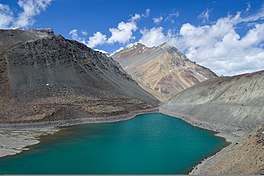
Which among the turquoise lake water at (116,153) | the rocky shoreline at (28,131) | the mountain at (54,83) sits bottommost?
the turquoise lake water at (116,153)

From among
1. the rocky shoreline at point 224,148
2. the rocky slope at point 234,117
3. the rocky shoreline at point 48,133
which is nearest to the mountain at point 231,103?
the rocky slope at point 234,117

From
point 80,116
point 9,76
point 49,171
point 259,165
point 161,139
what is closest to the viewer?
point 259,165

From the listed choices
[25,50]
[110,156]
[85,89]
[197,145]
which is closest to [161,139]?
[197,145]

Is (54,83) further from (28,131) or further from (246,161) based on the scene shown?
(246,161)

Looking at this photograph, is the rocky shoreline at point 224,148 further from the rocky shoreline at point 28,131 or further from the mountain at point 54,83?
the rocky shoreline at point 28,131

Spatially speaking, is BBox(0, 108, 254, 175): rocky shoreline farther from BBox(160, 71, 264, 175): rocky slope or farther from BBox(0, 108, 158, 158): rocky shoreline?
BBox(160, 71, 264, 175): rocky slope

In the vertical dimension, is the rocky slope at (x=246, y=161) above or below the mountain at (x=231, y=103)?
below

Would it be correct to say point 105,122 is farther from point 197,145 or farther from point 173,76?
point 173,76
